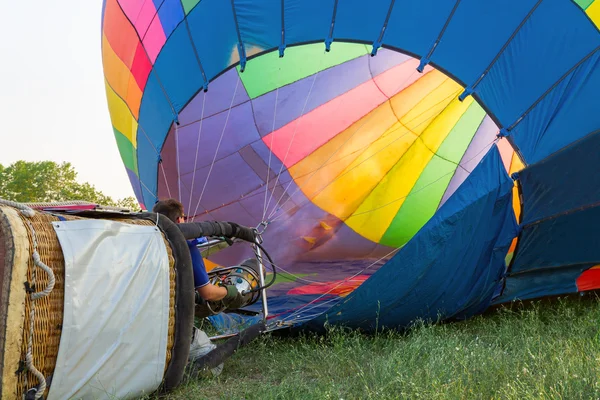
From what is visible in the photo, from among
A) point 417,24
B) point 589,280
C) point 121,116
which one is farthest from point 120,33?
point 589,280

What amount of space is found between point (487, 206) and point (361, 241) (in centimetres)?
241

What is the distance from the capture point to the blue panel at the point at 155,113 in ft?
13.3

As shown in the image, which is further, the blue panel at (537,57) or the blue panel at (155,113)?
the blue panel at (155,113)

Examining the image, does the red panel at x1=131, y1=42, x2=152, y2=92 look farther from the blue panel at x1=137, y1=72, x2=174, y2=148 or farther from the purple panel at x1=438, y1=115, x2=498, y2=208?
the purple panel at x1=438, y1=115, x2=498, y2=208

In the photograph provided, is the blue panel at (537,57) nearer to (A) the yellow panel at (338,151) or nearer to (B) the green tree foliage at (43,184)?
(A) the yellow panel at (338,151)

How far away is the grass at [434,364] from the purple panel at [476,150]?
185cm

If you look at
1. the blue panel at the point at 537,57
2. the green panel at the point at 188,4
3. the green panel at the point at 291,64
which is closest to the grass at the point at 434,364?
the blue panel at the point at 537,57

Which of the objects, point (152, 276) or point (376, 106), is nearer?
point (152, 276)

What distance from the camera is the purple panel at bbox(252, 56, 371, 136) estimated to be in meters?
4.49

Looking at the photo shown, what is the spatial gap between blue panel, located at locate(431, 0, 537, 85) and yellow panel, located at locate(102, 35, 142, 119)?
2266mm

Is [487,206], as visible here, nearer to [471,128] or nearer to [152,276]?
[152,276]

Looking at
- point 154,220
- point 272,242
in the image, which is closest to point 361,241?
point 272,242

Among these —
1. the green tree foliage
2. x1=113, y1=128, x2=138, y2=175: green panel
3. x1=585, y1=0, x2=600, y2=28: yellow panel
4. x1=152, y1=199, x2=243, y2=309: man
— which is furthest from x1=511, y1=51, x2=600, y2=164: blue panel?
the green tree foliage

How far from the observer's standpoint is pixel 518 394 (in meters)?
1.69
